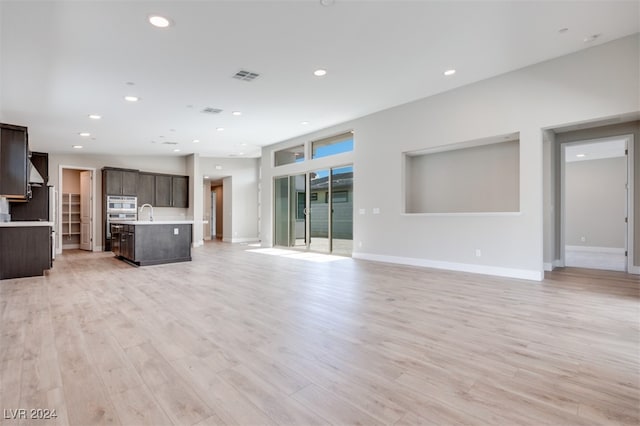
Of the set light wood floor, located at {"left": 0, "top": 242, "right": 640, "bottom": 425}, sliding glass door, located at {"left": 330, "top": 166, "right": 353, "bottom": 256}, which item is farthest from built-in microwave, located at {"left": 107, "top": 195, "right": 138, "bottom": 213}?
sliding glass door, located at {"left": 330, "top": 166, "right": 353, "bottom": 256}

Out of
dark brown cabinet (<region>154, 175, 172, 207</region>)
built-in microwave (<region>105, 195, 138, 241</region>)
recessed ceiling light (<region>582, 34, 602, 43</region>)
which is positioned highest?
recessed ceiling light (<region>582, 34, 602, 43</region>)

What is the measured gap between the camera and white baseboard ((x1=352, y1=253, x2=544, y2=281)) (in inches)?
192

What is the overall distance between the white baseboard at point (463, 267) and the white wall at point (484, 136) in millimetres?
17

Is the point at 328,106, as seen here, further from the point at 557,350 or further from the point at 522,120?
the point at 557,350

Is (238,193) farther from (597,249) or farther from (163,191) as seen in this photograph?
(597,249)

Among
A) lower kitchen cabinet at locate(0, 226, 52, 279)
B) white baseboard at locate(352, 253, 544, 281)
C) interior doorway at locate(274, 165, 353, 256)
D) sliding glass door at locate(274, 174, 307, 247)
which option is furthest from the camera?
sliding glass door at locate(274, 174, 307, 247)

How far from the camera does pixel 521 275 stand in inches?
194

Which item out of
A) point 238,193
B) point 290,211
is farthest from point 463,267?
point 238,193

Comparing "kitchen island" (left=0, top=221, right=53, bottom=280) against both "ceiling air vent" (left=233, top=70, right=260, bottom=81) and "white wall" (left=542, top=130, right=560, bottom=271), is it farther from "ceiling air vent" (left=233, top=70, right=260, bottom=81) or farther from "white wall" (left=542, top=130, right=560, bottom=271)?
"white wall" (left=542, top=130, right=560, bottom=271)

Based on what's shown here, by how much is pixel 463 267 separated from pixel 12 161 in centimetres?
779

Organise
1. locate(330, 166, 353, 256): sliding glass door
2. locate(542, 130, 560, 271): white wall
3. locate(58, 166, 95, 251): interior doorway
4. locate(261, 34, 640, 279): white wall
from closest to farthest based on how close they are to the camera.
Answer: locate(261, 34, 640, 279): white wall, locate(542, 130, 560, 271): white wall, locate(330, 166, 353, 256): sliding glass door, locate(58, 166, 95, 251): interior doorway

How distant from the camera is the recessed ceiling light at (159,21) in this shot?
3.36m

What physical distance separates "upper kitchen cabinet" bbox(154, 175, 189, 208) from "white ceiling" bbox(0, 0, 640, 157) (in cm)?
424

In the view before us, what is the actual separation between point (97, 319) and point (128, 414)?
191cm
